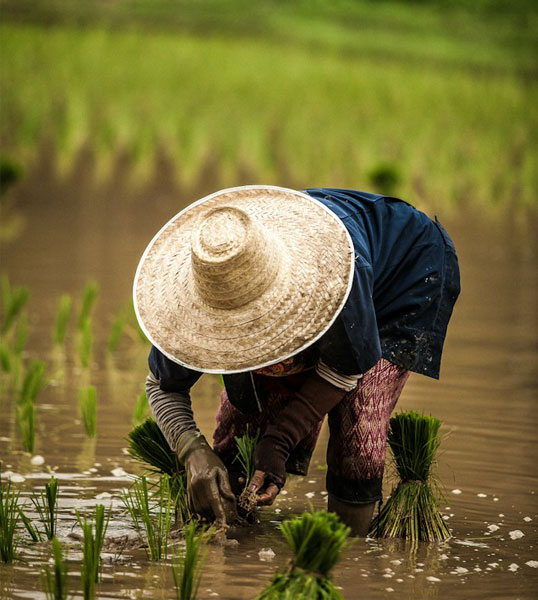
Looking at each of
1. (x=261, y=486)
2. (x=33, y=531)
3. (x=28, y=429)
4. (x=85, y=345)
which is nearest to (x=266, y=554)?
(x=261, y=486)

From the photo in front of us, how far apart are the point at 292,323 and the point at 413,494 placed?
0.75 metres

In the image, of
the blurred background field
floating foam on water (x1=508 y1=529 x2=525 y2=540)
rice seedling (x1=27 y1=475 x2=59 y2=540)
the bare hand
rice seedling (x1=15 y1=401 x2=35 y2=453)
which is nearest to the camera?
the bare hand

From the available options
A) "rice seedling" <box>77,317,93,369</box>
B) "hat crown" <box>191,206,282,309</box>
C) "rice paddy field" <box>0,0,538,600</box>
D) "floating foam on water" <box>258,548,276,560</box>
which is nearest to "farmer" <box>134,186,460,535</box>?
"hat crown" <box>191,206,282,309</box>

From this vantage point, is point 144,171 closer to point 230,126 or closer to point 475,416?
point 230,126

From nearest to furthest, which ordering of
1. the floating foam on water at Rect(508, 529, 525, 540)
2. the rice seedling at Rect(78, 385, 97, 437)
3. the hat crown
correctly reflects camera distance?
the hat crown → the floating foam on water at Rect(508, 529, 525, 540) → the rice seedling at Rect(78, 385, 97, 437)

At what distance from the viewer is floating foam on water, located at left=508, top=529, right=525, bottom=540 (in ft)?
10.2

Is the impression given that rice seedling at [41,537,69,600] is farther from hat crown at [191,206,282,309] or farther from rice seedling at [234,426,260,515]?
hat crown at [191,206,282,309]

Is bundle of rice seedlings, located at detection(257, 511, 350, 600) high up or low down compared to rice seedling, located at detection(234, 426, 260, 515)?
down

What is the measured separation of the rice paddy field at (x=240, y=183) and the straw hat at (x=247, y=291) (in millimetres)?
438

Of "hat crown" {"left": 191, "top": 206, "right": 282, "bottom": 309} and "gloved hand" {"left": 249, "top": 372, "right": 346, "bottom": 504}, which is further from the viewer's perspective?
"gloved hand" {"left": 249, "top": 372, "right": 346, "bottom": 504}

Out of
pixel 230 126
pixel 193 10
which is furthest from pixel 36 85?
pixel 193 10

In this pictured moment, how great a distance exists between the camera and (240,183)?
10477 mm

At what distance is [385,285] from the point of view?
2955 mm

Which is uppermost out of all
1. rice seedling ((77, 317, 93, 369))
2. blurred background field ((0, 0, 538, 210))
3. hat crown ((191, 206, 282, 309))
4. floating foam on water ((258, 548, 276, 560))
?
blurred background field ((0, 0, 538, 210))
